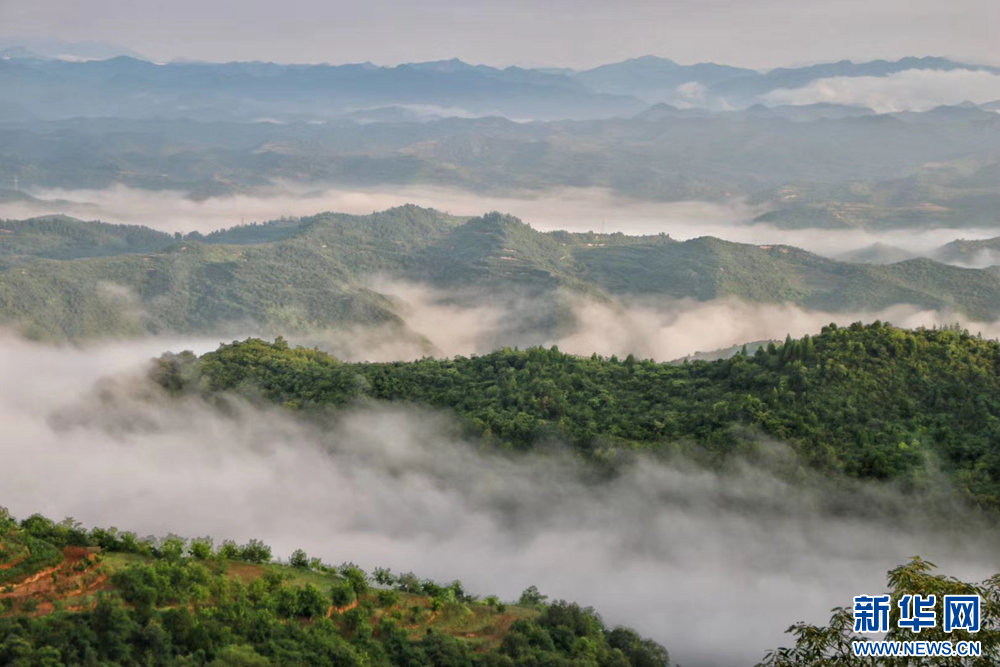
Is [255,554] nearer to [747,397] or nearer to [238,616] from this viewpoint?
[238,616]

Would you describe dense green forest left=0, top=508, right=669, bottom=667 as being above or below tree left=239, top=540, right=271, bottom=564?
below

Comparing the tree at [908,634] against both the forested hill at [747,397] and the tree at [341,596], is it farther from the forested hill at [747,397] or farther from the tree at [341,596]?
the forested hill at [747,397]

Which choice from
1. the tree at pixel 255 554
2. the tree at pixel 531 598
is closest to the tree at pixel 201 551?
the tree at pixel 255 554

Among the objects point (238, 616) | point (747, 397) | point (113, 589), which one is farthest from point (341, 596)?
point (747, 397)

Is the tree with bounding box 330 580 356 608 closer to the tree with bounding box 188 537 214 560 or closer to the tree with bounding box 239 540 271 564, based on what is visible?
the tree with bounding box 188 537 214 560

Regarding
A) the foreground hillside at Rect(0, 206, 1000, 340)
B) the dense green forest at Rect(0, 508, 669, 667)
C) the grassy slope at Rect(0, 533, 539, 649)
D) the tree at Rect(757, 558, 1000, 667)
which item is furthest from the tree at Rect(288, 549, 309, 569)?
the foreground hillside at Rect(0, 206, 1000, 340)

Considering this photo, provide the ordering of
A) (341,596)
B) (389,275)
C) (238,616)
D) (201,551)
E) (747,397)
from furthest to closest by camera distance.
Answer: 1. (389,275)
2. (747,397)
3. (201,551)
4. (341,596)
5. (238,616)

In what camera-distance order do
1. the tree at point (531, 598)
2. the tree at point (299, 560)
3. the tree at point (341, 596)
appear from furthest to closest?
the tree at point (299, 560) < the tree at point (531, 598) < the tree at point (341, 596)
